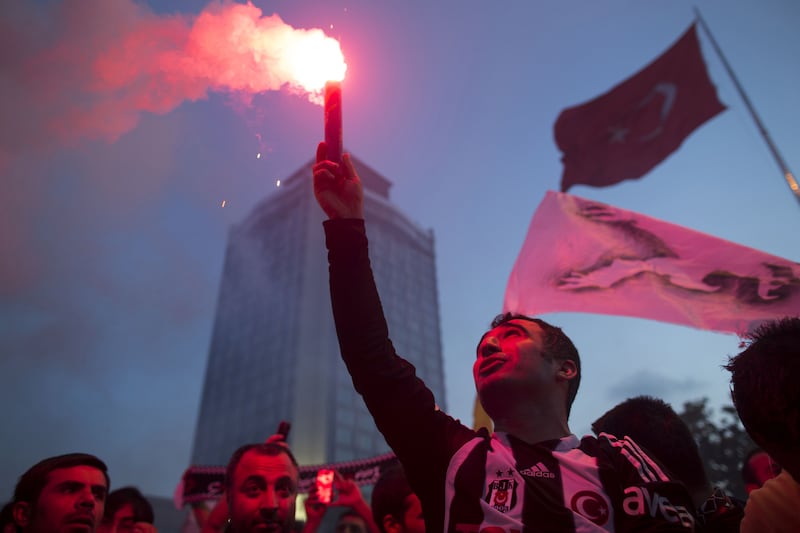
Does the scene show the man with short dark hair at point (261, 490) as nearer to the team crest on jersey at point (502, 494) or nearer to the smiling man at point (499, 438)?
the smiling man at point (499, 438)

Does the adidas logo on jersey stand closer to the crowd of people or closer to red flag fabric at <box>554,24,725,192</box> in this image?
the crowd of people

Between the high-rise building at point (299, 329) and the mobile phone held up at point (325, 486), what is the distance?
143ft

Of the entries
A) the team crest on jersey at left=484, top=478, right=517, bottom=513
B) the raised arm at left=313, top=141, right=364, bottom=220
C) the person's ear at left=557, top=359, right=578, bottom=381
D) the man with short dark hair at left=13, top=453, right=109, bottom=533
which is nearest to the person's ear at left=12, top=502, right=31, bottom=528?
the man with short dark hair at left=13, top=453, right=109, bottom=533

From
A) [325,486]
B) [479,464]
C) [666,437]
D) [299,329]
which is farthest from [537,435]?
[299,329]

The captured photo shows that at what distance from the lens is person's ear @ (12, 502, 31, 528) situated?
3.07 metres

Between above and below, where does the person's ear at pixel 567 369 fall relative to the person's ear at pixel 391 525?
above

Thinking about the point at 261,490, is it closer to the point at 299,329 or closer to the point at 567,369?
the point at 567,369

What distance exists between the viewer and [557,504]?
1.71 metres

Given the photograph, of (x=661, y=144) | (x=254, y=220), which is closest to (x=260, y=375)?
(x=254, y=220)

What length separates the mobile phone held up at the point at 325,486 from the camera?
16.5 feet

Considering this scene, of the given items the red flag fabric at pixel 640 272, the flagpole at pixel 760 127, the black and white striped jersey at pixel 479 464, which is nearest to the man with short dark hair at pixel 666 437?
the black and white striped jersey at pixel 479 464

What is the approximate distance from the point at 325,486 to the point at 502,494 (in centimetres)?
381

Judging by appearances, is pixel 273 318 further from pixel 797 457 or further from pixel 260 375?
pixel 797 457

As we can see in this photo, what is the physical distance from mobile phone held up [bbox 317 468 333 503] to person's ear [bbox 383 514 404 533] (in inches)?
59.5
